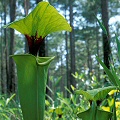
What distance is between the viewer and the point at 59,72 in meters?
39.1

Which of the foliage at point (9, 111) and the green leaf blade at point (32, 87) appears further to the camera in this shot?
the foliage at point (9, 111)

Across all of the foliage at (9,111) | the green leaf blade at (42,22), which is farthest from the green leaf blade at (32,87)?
the foliage at (9,111)

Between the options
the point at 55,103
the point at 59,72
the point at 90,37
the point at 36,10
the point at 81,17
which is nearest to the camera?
the point at 36,10

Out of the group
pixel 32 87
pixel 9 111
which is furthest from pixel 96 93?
pixel 9 111

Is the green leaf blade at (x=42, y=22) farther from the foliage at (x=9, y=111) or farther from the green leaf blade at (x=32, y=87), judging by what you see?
the foliage at (x=9, y=111)

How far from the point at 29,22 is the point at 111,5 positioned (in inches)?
1020

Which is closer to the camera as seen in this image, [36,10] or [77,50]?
[36,10]

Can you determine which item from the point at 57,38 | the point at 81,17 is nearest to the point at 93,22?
the point at 81,17

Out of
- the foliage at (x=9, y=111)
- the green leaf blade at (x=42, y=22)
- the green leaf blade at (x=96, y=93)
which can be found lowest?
the foliage at (x=9, y=111)

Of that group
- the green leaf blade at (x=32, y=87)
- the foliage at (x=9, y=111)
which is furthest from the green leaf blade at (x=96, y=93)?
the foliage at (x=9, y=111)

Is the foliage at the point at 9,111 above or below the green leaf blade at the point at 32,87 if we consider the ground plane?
below

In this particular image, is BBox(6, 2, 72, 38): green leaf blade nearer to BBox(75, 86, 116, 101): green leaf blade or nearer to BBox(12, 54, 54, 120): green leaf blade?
BBox(12, 54, 54, 120): green leaf blade

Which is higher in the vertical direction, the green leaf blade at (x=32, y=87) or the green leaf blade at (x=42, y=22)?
the green leaf blade at (x=42, y=22)

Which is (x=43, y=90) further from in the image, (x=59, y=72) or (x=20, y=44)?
(x=59, y=72)
